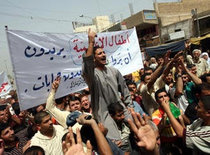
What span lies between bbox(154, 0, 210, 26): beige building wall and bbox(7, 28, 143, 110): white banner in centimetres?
1904

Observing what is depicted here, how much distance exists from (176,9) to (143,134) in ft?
86.4

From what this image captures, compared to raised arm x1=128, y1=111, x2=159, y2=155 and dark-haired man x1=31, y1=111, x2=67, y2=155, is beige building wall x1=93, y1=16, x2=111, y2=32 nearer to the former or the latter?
dark-haired man x1=31, y1=111, x2=67, y2=155

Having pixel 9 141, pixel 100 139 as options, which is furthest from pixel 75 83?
pixel 100 139

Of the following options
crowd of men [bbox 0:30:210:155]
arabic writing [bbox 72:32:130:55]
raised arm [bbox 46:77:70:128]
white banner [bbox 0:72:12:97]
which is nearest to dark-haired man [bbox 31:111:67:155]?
crowd of men [bbox 0:30:210:155]

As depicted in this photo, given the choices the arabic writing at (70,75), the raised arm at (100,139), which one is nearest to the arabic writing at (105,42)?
the arabic writing at (70,75)

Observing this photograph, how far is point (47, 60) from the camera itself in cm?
342

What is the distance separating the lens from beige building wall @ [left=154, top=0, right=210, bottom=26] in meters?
22.5

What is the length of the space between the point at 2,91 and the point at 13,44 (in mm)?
4677

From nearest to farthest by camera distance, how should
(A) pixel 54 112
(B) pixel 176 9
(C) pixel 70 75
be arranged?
(A) pixel 54 112 → (C) pixel 70 75 → (B) pixel 176 9

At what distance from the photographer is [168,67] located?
308 centimetres

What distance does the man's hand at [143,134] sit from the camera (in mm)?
1410

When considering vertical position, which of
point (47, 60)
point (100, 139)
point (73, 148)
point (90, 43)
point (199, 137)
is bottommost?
point (199, 137)

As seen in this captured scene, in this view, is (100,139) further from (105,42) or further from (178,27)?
(178,27)

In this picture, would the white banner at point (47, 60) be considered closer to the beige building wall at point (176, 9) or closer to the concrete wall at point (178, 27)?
the concrete wall at point (178, 27)
